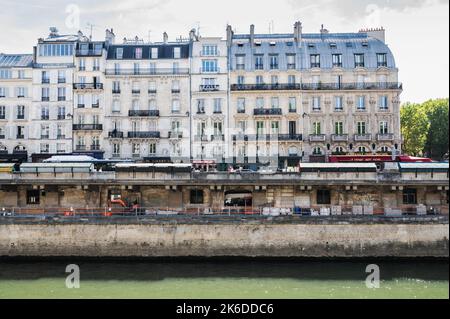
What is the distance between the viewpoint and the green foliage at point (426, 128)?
183 ft

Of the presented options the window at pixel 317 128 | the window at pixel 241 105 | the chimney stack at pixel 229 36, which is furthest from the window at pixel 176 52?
the window at pixel 317 128

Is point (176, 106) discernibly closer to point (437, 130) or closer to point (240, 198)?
point (240, 198)

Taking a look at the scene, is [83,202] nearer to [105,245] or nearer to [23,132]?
[105,245]

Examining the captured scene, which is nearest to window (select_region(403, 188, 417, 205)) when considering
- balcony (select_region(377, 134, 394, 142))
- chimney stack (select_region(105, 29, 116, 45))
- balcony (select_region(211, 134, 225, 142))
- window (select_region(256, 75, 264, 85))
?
balcony (select_region(377, 134, 394, 142))

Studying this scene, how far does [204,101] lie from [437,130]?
102ft

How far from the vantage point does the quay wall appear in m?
27.1

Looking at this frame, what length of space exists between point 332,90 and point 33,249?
2870 centimetres

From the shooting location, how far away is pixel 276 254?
89.1 feet

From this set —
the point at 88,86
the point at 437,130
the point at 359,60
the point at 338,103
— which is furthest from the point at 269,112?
the point at 437,130

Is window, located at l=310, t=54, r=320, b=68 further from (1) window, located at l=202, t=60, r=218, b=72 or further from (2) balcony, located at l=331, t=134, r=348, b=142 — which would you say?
(1) window, located at l=202, t=60, r=218, b=72

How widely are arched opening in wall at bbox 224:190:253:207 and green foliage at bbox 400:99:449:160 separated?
31.7 metres

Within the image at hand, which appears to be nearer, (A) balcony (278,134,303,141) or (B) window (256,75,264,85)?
(A) balcony (278,134,303,141)

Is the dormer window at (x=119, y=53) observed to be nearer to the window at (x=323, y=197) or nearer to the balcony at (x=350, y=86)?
the balcony at (x=350, y=86)
